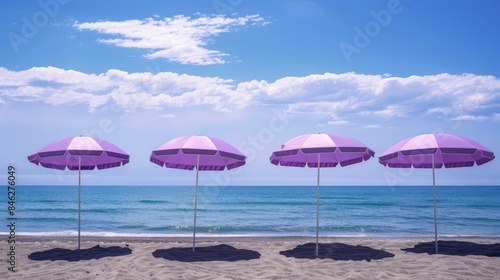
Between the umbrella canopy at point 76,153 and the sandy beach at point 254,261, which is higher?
the umbrella canopy at point 76,153

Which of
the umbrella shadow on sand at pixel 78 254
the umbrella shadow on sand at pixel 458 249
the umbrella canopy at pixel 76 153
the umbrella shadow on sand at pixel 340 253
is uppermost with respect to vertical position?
the umbrella canopy at pixel 76 153

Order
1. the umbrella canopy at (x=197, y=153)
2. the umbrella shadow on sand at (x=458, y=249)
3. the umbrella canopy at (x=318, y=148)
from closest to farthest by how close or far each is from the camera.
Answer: the umbrella canopy at (x=318, y=148)
the umbrella canopy at (x=197, y=153)
the umbrella shadow on sand at (x=458, y=249)

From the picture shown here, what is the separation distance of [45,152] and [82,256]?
7.03ft

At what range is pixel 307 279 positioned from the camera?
245 inches

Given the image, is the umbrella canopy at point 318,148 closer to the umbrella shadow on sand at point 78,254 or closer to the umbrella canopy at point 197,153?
the umbrella canopy at point 197,153

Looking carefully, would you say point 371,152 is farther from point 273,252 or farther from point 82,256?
point 82,256

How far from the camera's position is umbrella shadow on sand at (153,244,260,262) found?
7789 millimetres

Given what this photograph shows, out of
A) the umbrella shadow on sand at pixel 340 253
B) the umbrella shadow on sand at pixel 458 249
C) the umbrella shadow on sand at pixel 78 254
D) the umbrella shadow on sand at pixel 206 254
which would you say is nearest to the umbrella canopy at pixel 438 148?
the umbrella shadow on sand at pixel 458 249

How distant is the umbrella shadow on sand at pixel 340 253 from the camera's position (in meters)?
7.86

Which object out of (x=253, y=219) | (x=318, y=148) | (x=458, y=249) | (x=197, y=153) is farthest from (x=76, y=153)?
(x=253, y=219)

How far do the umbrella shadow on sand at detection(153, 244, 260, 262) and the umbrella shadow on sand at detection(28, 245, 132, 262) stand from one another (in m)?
0.83

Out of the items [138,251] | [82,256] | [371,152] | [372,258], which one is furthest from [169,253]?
[371,152]

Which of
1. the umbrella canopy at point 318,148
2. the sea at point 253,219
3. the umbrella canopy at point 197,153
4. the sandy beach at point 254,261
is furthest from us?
the sea at point 253,219

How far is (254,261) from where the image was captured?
751 centimetres
